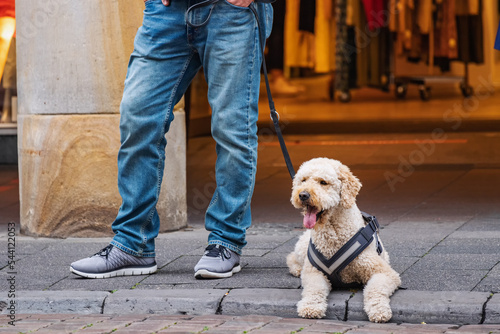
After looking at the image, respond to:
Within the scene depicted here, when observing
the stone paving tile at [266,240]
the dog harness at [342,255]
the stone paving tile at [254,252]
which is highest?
the dog harness at [342,255]

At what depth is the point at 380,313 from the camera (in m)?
3.82

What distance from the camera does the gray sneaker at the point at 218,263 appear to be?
445 cm

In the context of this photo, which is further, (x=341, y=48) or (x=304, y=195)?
(x=341, y=48)

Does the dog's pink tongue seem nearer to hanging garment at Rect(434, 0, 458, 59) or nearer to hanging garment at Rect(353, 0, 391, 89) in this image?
hanging garment at Rect(434, 0, 458, 59)

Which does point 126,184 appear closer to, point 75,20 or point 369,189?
point 75,20

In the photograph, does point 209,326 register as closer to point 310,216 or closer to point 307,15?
point 310,216

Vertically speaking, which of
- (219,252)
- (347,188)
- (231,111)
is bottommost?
(219,252)

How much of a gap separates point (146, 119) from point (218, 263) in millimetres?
766

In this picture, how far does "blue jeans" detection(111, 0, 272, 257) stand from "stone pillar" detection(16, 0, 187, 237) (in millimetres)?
1199

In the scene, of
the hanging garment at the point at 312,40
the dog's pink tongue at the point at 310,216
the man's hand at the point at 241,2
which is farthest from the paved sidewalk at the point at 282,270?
the hanging garment at the point at 312,40

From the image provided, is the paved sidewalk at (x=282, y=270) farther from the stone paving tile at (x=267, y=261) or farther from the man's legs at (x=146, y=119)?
the man's legs at (x=146, y=119)

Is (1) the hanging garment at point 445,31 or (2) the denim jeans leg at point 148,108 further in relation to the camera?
(1) the hanging garment at point 445,31

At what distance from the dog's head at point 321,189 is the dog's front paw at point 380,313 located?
0.43 metres

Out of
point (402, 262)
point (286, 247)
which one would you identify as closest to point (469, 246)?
point (402, 262)
